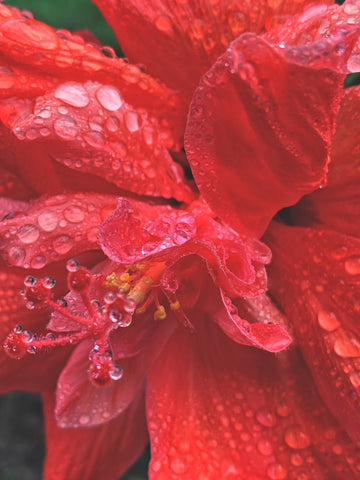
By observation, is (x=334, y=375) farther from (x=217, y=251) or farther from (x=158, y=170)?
(x=158, y=170)

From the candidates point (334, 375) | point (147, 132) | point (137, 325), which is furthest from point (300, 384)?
point (147, 132)

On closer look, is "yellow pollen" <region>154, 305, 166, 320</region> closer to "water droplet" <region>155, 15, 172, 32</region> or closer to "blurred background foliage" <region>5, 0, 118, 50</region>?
"water droplet" <region>155, 15, 172, 32</region>

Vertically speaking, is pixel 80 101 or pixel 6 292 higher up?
pixel 80 101

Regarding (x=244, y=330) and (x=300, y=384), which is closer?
(x=244, y=330)

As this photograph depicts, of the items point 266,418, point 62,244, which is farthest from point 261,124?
point 266,418

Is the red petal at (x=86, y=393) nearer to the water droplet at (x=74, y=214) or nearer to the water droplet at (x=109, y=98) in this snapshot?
the water droplet at (x=74, y=214)
